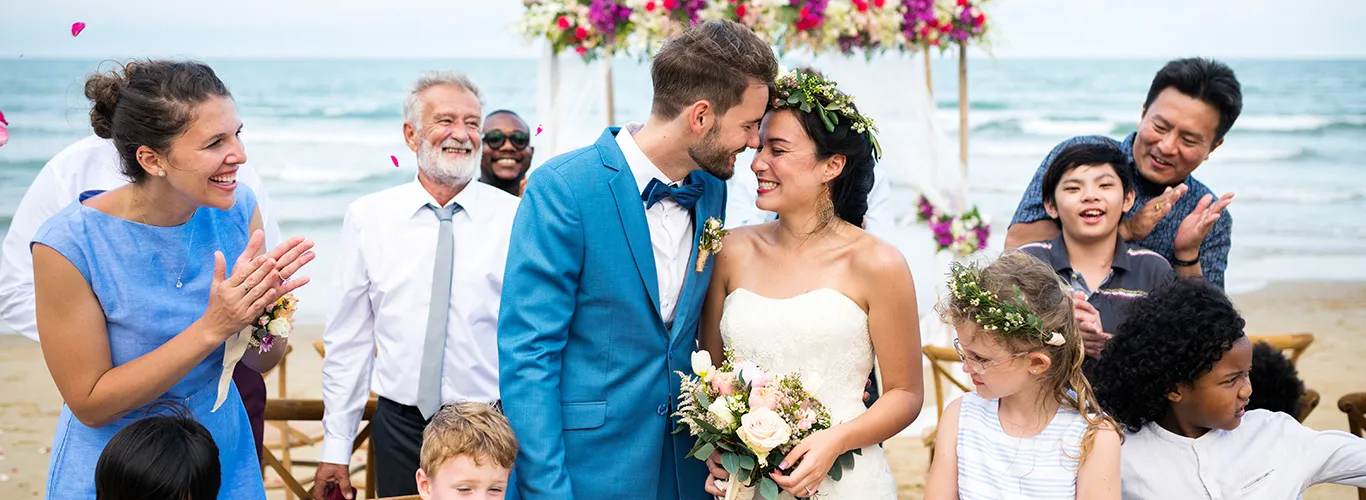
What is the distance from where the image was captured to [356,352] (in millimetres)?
4383

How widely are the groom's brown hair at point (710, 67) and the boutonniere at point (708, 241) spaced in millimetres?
371

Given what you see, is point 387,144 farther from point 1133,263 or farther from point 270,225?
point 1133,263

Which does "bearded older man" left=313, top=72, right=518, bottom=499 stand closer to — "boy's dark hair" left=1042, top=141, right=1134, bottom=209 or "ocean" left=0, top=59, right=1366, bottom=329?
"boy's dark hair" left=1042, top=141, right=1134, bottom=209

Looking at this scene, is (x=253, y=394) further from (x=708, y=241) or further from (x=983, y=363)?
(x=983, y=363)

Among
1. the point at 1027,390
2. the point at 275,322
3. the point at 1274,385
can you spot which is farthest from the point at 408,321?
the point at 1274,385

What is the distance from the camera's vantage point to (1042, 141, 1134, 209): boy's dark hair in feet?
13.6

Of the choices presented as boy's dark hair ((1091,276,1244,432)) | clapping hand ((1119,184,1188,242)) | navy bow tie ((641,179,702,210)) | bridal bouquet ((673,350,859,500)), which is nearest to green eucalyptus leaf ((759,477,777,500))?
bridal bouquet ((673,350,859,500))

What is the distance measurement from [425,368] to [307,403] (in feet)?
2.86

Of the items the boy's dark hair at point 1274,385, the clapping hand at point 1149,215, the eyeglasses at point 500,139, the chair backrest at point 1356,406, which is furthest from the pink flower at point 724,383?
the chair backrest at point 1356,406

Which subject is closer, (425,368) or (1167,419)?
(1167,419)

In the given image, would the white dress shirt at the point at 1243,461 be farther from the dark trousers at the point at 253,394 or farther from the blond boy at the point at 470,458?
the dark trousers at the point at 253,394

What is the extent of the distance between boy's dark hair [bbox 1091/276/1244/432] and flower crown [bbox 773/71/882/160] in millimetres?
1127

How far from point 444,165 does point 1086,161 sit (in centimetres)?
256

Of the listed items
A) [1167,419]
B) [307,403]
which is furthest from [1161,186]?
[307,403]
